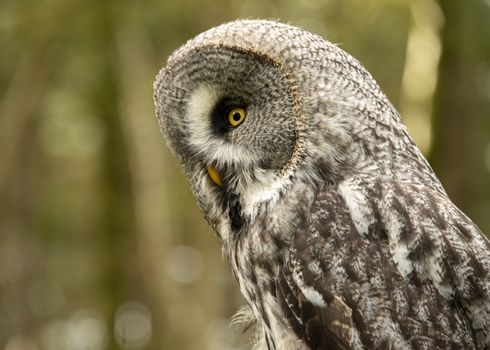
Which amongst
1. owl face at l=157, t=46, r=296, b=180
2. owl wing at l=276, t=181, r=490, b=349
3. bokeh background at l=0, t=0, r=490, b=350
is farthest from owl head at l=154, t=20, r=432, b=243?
bokeh background at l=0, t=0, r=490, b=350

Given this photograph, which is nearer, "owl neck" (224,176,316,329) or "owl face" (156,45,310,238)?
"owl neck" (224,176,316,329)

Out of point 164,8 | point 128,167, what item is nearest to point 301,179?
point 164,8

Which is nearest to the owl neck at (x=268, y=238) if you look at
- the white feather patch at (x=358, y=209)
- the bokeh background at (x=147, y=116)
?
the white feather patch at (x=358, y=209)

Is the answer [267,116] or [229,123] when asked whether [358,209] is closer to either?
[267,116]

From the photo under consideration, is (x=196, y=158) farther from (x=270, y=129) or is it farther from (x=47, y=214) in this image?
(x=47, y=214)

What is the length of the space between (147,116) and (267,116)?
6413 mm

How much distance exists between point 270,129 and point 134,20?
503cm

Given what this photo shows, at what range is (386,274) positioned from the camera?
2750 mm

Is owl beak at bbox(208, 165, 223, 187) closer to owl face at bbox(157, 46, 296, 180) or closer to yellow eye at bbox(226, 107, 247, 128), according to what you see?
owl face at bbox(157, 46, 296, 180)

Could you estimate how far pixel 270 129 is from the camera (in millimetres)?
3041

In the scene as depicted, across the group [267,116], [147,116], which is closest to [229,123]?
[267,116]

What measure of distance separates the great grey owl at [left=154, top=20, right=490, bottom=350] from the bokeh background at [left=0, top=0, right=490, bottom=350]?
2202 mm

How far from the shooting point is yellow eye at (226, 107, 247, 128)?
10.3ft

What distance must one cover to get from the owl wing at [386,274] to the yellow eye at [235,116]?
44 cm
